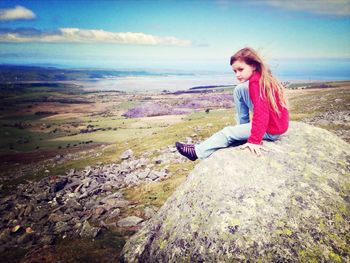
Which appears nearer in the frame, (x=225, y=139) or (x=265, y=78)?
(x=265, y=78)

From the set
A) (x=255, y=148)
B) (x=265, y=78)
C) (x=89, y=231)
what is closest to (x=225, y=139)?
(x=255, y=148)

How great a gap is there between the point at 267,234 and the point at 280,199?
1.05m

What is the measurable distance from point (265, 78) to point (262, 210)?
3.79 metres

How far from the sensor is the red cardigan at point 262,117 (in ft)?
25.9

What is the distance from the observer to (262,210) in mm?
6891

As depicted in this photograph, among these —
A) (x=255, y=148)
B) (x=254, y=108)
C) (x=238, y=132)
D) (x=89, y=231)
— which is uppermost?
(x=254, y=108)

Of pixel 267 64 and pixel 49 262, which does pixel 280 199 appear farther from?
pixel 49 262

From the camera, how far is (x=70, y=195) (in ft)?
72.7

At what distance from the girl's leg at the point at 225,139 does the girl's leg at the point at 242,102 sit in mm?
617

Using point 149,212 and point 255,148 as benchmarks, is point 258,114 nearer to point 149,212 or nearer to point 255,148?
point 255,148

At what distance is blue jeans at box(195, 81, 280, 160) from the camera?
8.62 m

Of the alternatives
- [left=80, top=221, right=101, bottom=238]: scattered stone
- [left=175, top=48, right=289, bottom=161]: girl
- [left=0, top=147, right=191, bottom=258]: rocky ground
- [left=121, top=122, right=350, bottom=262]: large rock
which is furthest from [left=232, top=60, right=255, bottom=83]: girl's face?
[left=80, top=221, right=101, bottom=238]: scattered stone

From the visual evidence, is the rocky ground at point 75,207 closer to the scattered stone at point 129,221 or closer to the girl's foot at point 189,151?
Result: the scattered stone at point 129,221

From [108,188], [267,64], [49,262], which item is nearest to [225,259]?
[267,64]
